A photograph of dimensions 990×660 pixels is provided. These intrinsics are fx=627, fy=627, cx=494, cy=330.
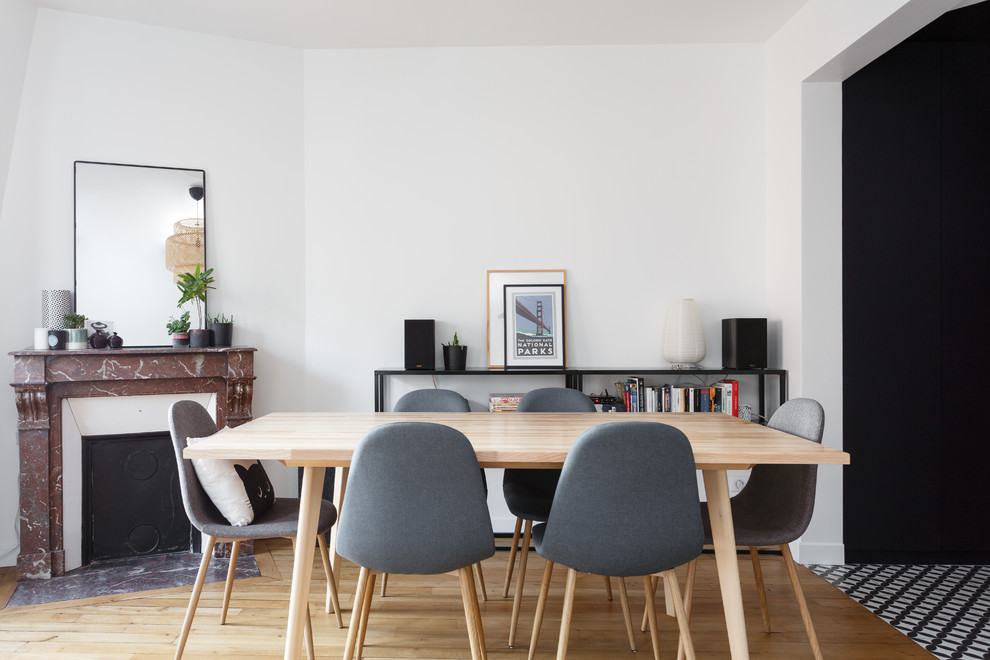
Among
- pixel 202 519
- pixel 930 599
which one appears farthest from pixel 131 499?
pixel 930 599

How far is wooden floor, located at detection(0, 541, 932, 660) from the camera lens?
7.93ft

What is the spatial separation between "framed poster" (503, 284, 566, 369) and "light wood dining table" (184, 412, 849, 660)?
146cm

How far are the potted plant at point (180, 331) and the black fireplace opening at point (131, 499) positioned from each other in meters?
0.54

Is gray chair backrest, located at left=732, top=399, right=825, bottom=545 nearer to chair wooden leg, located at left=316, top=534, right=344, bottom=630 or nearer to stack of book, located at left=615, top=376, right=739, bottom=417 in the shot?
stack of book, located at left=615, top=376, right=739, bottom=417

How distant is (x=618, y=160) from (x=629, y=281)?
0.78 metres

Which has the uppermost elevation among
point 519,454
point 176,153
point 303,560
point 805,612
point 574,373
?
point 176,153

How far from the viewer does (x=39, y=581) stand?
313 centimetres

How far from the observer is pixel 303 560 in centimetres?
211

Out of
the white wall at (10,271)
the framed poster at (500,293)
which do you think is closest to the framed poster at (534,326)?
the framed poster at (500,293)

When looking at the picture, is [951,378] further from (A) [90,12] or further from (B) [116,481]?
(A) [90,12]

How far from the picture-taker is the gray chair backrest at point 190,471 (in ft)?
7.37

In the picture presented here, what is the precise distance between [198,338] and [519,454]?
2.39 meters

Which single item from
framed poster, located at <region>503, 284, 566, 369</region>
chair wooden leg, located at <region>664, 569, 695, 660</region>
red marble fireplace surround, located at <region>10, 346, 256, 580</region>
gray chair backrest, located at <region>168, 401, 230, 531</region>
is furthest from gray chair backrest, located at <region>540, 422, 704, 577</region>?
red marble fireplace surround, located at <region>10, 346, 256, 580</region>

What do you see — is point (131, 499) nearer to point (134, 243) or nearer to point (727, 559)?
point (134, 243)
